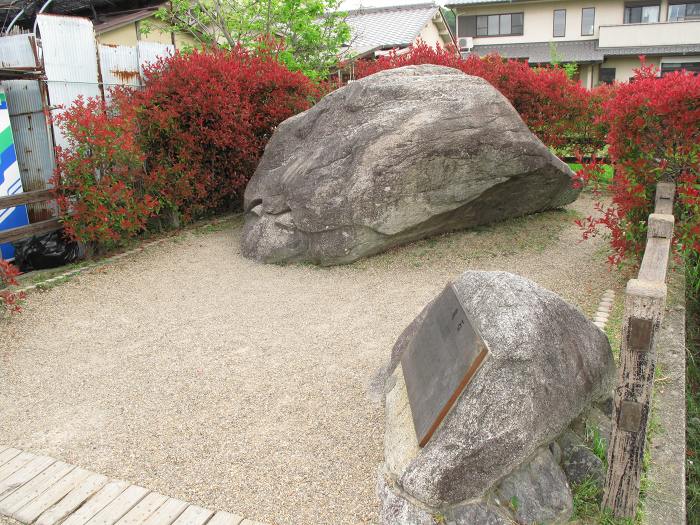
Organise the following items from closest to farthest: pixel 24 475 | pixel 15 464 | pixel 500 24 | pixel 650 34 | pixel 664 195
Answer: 1. pixel 24 475
2. pixel 15 464
3. pixel 664 195
4. pixel 650 34
5. pixel 500 24

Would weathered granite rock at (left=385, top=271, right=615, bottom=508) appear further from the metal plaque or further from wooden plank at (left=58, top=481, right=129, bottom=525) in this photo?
wooden plank at (left=58, top=481, right=129, bottom=525)

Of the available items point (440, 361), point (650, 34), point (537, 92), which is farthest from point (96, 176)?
point (650, 34)

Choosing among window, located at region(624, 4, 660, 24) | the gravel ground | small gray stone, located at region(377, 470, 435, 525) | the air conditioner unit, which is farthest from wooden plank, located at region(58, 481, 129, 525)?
window, located at region(624, 4, 660, 24)

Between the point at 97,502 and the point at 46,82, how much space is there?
6101 millimetres

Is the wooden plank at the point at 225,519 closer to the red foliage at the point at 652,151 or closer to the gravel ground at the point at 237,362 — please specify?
the gravel ground at the point at 237,362

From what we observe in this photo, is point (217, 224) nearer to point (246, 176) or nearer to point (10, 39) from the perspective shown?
point (246, 176)

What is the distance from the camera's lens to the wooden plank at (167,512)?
10.2 feet

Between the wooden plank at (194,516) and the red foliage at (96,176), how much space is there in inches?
200

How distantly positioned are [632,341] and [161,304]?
4.85 metres

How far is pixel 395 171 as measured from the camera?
674 cm

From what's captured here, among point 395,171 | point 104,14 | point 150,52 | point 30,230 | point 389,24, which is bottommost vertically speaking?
point 30,230

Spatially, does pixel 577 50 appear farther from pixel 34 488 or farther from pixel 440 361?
pixel 34 488

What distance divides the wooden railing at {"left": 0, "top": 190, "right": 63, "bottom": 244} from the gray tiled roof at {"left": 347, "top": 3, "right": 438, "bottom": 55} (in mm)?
15643

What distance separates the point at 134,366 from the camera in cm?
488
